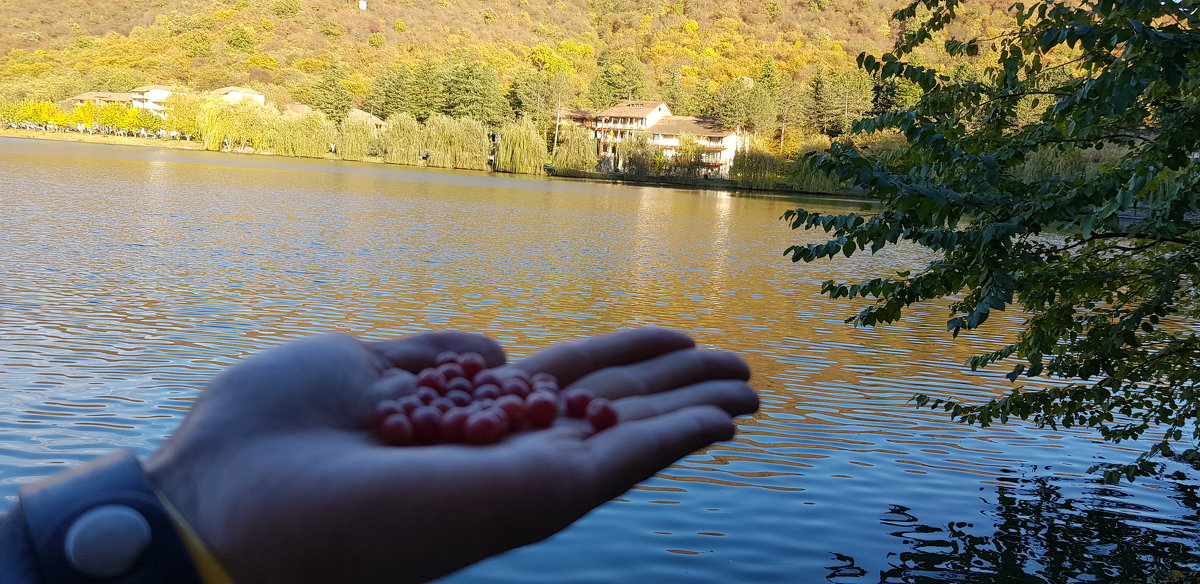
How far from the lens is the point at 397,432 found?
2867 mm

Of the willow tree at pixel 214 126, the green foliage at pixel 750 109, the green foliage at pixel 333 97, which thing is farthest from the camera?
the green foliage at pixel 333 97

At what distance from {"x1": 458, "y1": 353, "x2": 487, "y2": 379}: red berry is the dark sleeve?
4.37ft

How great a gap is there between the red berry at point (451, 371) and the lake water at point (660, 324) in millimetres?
4020

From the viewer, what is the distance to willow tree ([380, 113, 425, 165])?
10650 centimetres

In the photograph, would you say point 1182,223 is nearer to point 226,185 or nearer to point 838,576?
point 838,576

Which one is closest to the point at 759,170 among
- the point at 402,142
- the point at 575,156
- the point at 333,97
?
the point at 575,156

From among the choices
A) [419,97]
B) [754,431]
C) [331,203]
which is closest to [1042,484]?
[754,431]

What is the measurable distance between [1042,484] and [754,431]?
302cm

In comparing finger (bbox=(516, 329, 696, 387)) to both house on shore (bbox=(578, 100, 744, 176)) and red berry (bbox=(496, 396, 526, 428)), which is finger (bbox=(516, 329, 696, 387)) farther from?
house on shore (bbox=(578, 100, 744, 176))

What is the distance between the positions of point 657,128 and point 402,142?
43.6 m

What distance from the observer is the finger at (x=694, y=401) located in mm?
3113

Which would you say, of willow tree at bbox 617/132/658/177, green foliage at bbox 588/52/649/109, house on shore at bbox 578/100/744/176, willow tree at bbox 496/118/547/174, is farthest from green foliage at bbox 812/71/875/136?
green foliage at bbox 588/52/649/109

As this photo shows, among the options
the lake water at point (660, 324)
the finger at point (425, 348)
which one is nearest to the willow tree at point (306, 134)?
the lake water at point (660, 324)

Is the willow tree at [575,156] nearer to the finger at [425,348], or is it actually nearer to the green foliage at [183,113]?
the green foliage at [183,113]
